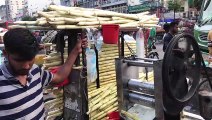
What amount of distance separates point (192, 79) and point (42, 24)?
1.47 m

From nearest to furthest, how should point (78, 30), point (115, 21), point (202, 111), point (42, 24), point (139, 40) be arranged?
point (202, 111) → point (42, 24) → point (78, 30) → point (115, 21) → point (139, 40)

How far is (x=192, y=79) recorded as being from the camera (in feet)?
8.67

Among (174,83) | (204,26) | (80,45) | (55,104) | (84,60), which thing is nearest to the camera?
(174,83)

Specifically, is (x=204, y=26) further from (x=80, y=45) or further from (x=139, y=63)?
(x=80, y=45)

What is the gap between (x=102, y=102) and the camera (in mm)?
3215

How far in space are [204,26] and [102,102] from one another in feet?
20.5

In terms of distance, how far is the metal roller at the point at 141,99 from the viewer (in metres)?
2.63

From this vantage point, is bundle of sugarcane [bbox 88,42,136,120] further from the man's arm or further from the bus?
the bus

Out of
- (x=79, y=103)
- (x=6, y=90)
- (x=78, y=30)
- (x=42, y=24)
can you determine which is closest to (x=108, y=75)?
(x=79, y=103)

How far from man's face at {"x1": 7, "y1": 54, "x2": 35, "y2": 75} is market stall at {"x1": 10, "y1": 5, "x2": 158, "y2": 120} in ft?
2.43

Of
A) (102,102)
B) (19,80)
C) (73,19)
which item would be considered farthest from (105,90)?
(19,80)

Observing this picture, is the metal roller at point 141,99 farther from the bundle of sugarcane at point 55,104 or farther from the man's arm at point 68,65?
the bundle of sugarcane at point 55,104

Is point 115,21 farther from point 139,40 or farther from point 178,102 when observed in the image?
point 178,102

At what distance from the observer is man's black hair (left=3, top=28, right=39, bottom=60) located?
1922 millimetres
